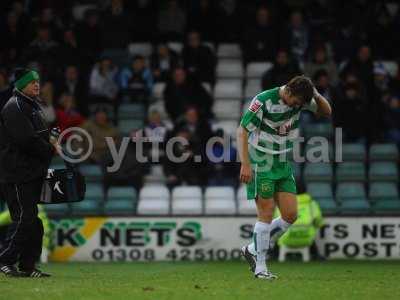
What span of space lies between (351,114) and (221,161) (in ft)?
8.03

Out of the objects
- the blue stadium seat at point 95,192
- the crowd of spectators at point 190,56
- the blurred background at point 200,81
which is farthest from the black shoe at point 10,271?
the crowd of spectators at point 190,56

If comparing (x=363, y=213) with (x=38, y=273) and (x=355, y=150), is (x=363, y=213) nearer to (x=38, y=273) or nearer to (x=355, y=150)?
(x=355, y=150)

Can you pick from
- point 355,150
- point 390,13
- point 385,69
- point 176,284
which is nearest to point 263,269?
point 176,284

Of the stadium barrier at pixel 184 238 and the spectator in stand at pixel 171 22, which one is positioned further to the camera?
the spectator in stand at pixel 171 22

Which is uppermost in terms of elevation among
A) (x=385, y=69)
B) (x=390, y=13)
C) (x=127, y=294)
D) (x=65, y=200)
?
(x=390, y=13)

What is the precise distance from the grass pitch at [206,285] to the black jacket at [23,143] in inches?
44.4

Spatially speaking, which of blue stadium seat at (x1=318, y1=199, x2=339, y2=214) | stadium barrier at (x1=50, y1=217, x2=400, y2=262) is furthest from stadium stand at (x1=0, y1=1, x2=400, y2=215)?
stadium barrier at (x1=50, y1=217, x2=400, y2=262)

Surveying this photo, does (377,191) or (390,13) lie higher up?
(390,13)

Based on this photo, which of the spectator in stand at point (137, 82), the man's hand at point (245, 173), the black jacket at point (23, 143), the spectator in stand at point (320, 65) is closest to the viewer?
the man's hand at point (245, 173)

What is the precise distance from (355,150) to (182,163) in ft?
9.66

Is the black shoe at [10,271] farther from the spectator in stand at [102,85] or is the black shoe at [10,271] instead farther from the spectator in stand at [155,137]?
the spectator in stand at [102,85]

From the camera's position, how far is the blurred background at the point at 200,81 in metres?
17.6

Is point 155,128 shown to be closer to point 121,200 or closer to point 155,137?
point 155,137

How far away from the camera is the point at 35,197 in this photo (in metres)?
11.4
